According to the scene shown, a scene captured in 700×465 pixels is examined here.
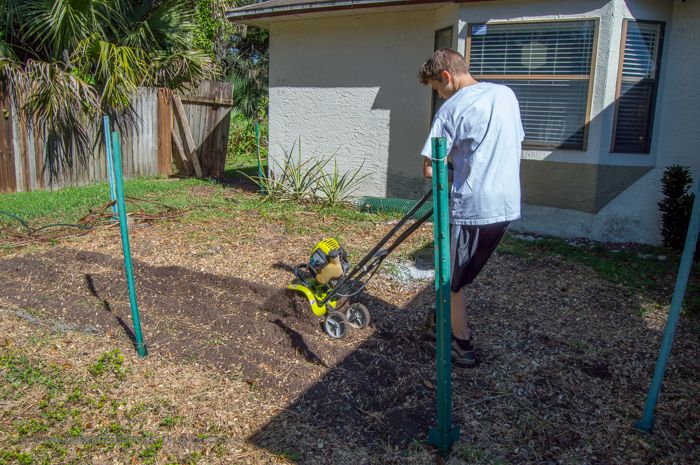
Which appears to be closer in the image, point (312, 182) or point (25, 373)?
point (25, 373)

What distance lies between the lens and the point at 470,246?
12.0 feet

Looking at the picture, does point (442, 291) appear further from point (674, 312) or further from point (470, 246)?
point (674, 312)

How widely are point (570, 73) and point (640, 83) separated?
78 cm

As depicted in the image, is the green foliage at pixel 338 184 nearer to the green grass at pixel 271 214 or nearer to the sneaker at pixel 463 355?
the green grass at pixel 271 214

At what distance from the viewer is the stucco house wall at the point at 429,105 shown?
22.6 ft

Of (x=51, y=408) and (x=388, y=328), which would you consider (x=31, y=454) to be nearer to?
(x=51, y=408)

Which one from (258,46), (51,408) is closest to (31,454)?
(51,408)

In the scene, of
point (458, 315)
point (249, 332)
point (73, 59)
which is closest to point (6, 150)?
point (73, 59)

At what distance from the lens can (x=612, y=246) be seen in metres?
7.09

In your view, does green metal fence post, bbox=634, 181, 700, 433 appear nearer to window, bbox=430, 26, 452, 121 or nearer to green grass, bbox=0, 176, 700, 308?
green grass, bbox=0, 176, 700, 308

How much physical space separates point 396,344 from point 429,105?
4760mm

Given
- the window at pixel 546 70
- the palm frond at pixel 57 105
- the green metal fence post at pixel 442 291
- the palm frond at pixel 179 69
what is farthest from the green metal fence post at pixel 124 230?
the palm frond at pixel 179 69

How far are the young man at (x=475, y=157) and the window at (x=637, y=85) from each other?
4.02m

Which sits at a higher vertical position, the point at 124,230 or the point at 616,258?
the point at 124,230
